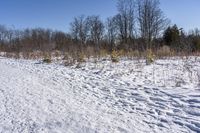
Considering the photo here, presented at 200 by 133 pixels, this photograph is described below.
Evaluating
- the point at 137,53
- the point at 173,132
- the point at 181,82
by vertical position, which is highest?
the point at 137,53

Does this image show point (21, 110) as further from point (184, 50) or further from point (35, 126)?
point (184, 50)

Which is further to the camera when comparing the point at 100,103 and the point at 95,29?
the point at 95,29

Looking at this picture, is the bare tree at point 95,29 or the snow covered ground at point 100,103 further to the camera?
the bare tree at point 95,29

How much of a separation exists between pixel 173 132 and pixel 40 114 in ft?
8.07

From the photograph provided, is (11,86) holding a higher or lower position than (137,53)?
lower

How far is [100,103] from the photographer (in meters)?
5.81

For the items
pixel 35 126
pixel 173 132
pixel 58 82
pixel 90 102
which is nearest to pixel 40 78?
pixel 58 82

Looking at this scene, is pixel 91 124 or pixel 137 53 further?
pixel 137 53

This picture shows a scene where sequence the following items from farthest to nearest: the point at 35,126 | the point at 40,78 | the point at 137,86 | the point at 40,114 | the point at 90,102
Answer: the point at 40,78 → the point at 137,86 → the point at 90,102 → the point at 40,114 → the point at 35,126

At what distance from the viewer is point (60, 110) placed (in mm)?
5262

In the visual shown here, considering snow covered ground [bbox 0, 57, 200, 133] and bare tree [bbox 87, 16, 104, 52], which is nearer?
snow covered ground [bbox 0, 57, 200, 133]

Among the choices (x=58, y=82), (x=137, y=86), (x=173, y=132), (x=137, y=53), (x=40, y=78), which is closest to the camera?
(x=173, y=132)

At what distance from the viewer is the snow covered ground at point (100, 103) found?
174 inches

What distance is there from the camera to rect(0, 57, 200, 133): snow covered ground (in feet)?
14.5
